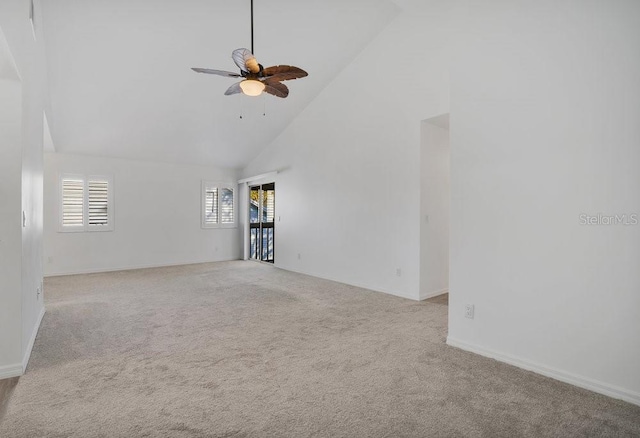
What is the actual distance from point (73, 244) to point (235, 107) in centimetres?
425

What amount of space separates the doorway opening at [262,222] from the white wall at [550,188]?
18.6 feet

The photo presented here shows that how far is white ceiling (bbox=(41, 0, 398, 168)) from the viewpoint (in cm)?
401

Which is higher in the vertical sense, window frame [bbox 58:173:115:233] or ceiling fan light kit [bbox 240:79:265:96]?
ceiling fan light kit [bbox 240:79:265:96]

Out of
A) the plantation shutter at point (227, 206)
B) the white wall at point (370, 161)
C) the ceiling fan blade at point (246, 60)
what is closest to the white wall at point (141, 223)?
the plantation shutter at point (227, 206)

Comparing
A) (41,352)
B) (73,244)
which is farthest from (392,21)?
(73,244)

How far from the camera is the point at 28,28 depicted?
2635mm

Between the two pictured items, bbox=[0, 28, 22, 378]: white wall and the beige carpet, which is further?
bbox=[0, 28, 22, 378]: white wall

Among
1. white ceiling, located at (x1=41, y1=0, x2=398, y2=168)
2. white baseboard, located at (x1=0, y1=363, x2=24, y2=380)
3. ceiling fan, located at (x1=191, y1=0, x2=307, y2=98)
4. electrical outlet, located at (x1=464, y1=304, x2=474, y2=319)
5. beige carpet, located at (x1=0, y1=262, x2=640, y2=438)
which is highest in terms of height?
white ceiling, located at (x1=41, y1=0, x2=398, y2=168)

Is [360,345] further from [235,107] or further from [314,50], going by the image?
[235,107]

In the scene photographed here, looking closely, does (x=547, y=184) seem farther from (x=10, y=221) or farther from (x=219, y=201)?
(x=219, y=201)

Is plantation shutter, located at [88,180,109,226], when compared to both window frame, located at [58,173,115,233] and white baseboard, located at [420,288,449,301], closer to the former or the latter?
window frame, located at [58,173,115,233]

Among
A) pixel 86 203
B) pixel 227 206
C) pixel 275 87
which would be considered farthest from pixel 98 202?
pixel 275 87

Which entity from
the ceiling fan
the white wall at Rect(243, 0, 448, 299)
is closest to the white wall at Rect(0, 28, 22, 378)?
the ceiling fan

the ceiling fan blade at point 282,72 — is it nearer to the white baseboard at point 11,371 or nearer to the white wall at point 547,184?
the white wall at point 547,184
